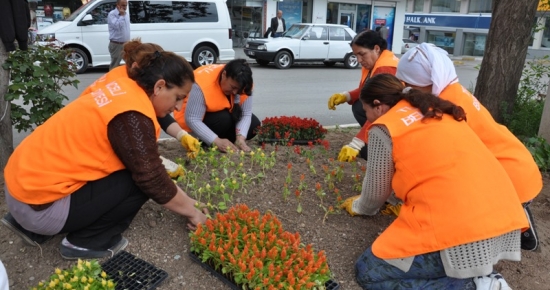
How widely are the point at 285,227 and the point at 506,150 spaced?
4.45 feet

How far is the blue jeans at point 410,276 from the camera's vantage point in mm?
2164

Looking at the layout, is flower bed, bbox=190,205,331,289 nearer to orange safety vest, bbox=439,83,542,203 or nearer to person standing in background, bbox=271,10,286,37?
orange safety vest, bbox=439,83,542,203

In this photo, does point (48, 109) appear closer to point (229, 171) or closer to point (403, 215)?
point (229, 171)

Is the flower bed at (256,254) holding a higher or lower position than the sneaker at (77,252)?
higher

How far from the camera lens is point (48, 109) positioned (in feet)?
12.7

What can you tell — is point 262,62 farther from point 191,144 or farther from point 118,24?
point 191,144

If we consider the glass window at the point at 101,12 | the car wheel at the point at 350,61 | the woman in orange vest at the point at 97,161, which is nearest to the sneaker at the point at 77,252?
the woman in orange vest at the point at 97,161

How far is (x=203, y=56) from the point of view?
12797 mm

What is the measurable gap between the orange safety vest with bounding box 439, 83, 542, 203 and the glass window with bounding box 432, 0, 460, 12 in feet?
97.6

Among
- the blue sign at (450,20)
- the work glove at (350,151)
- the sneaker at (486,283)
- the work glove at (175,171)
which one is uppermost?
the blue sign at (450,20)

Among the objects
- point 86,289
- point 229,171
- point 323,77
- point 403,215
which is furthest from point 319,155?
point 323,77

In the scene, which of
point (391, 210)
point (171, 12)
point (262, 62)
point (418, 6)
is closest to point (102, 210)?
point (391, 210)

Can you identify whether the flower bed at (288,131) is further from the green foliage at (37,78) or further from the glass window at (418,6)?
the glass window at (418,6)

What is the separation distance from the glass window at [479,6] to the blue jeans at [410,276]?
29222mm
